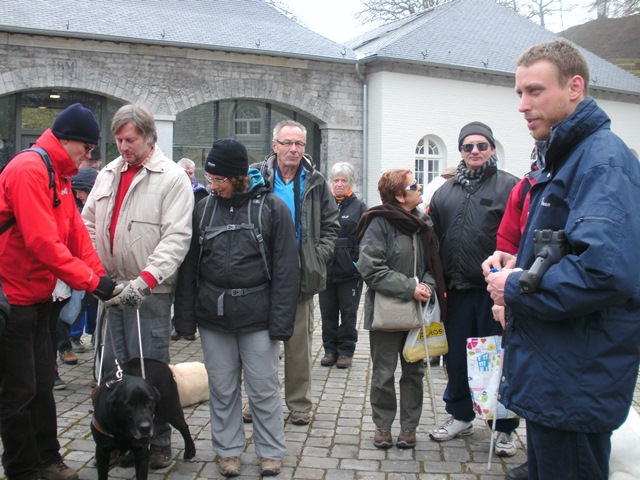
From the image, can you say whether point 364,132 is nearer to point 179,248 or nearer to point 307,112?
point 307,112

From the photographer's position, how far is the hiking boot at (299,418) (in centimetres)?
504

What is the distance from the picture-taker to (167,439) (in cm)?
430

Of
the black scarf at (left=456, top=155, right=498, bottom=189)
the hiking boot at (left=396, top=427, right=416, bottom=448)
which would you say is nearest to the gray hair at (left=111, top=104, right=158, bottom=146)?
the black scarf at (left=456, top=155, right=498, bottom=189)

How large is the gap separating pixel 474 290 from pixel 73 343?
15.9ft

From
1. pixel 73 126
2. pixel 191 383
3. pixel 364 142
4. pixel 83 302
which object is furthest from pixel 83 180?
pixel 364 142

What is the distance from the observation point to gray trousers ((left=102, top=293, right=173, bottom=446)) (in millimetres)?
4160

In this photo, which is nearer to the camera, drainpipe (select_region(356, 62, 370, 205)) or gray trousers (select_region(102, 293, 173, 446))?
gray trousers (select_region(102, 293, 173, 446))

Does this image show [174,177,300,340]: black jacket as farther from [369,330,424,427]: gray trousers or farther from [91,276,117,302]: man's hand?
[369,330,424,427]: gray trousers

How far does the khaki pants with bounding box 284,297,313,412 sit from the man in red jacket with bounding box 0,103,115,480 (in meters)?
1.62

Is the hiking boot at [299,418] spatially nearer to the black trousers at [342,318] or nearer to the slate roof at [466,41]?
the black trousers at [342,318]

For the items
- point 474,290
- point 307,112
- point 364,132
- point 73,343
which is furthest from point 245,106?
point 474,290

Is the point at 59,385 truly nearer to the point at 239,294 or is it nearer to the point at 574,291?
the point at 239,294

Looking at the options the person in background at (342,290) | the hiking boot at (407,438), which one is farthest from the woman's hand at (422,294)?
Answer: the person in background at (342,290)

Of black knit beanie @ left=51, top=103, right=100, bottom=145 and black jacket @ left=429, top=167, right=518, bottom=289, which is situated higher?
black knit beanie @ left=51, top=103, right=100, bottom=145
